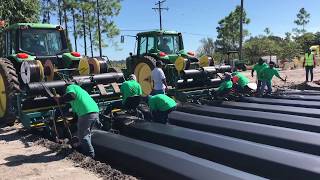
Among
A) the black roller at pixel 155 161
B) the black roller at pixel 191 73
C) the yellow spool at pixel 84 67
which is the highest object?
the yellow spool at pixel 84 67

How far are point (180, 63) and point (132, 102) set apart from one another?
3418 mm

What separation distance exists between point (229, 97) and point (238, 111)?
Answer: 2.37 metres

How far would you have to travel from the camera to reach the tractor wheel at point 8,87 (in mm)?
8875

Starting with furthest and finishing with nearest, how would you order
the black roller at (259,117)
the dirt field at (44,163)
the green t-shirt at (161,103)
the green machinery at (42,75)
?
1. the green machinery at (42,75)
2. the green t-shirt at (161,103)
3. the black roller at (259,117)
4. the dirt field at (44,163)

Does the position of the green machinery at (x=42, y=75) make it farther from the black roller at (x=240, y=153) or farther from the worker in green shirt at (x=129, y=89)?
the black roller at (x=240, y=153)

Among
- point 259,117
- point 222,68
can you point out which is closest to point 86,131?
point 259,117

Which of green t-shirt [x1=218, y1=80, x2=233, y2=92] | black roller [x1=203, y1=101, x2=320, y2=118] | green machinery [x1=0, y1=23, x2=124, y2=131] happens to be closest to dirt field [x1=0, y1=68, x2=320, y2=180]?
green machinery [x1=0, y1=23, x2=124, y2=131]

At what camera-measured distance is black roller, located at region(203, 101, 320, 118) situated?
9258mm

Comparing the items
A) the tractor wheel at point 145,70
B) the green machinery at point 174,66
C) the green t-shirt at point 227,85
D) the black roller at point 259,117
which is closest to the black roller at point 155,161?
the black roller at point 259,117

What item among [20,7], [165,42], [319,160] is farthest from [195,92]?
[20,7]

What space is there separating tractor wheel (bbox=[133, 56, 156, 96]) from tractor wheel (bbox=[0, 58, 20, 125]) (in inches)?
171

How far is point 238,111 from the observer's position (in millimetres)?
9688

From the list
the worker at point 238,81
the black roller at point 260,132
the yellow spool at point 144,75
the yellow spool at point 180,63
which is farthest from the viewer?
the yellow spool at point 144,75

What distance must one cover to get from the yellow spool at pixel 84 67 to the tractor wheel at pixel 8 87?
1473 mm
